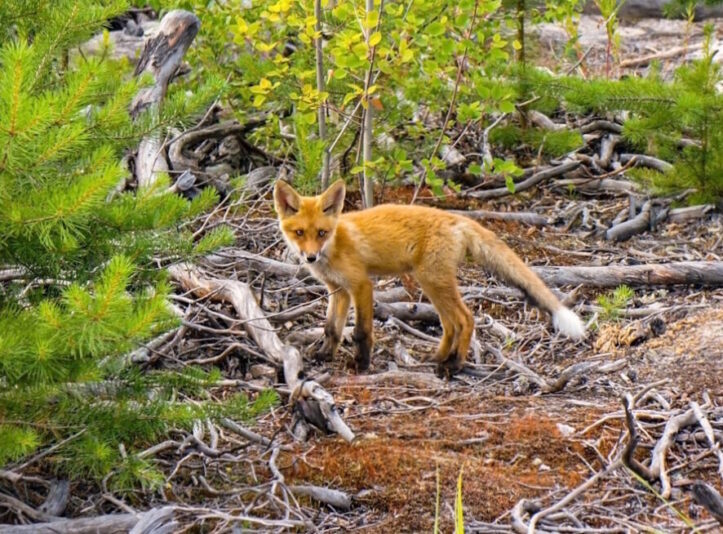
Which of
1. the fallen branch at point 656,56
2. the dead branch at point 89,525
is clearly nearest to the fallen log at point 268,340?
the dead branch at point 89,525

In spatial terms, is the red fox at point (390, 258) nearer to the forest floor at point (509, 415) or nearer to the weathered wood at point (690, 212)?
the forest floor at point (509, 415)

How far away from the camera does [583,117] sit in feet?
33.7

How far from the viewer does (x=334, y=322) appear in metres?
6.02

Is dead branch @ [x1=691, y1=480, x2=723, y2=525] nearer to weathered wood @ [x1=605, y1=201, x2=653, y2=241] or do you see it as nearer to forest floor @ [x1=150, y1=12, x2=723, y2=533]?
forest floor @ [x1=150, y1=12, x2=723, y2=533]

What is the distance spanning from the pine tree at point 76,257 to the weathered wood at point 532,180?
4.96 metres

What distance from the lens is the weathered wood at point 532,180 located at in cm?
877

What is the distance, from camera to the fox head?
5926 millimetres

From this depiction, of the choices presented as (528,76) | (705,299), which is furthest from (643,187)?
(705,299)

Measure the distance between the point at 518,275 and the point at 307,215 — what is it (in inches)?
48.5

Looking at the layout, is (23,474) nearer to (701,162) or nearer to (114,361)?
(114,361)

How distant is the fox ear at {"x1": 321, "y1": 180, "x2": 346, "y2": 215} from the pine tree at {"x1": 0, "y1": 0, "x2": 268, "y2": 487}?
6.49 feet

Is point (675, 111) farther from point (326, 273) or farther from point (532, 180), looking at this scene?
point (326, 273)

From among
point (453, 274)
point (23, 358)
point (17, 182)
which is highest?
point (17, 182)

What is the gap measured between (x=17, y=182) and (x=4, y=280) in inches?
26.8
